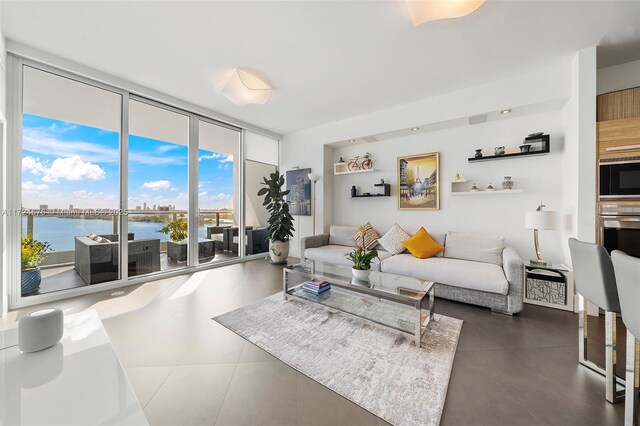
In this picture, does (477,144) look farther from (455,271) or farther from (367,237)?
(367,237)

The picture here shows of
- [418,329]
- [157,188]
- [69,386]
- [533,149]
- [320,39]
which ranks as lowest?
[418,329]

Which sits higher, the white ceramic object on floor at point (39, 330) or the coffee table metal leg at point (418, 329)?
the white ceramic object on floor at point (39, 330)

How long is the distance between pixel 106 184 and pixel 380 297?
386cm

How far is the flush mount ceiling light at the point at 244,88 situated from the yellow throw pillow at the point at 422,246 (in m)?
3.04

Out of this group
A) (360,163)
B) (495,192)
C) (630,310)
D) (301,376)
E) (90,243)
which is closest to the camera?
(630,310)

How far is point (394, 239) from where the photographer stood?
159 inches

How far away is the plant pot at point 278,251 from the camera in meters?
4.98

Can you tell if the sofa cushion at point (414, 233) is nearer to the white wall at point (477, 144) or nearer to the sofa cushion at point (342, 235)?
the white wall at point (477, 144)

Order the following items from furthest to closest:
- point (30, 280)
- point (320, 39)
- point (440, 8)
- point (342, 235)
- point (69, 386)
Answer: point (342, 235)
point (30, 280)
point (320, 39)
point (440, 8)
point (69, 386)

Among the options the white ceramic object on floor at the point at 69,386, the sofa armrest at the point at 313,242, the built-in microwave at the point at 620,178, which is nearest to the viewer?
the white ceramic object on floor at the point at 69,386

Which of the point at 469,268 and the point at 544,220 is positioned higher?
the point at 544,220

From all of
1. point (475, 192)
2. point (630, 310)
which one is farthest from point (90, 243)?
point (475, 192)

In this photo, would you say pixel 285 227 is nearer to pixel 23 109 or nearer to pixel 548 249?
pixel 23 109

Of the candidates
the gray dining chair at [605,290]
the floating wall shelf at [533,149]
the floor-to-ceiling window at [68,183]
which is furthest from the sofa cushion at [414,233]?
the floor-to-ceiling window at [68,183]
